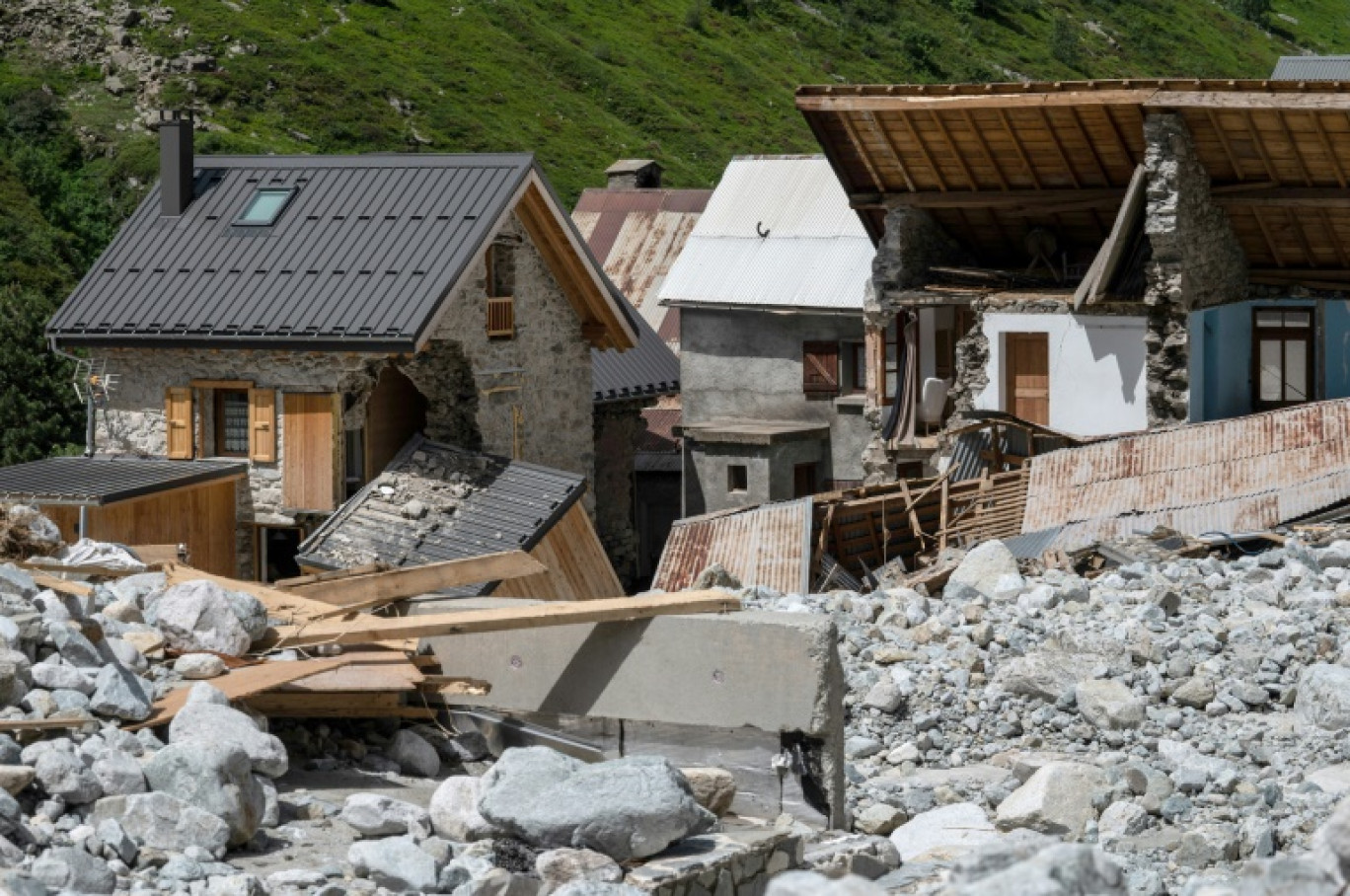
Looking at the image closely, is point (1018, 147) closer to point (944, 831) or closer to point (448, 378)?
point (448, 378)

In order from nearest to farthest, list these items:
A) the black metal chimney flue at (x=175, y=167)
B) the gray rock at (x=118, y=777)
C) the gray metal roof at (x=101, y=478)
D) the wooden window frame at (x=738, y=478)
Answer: the gray rock at (x=118, y=777) < the gray metal roof at (x=101, y=478) < the black metal chimney flue at (x=175, y=167) < the wooden window frame at (x=738, y=478)

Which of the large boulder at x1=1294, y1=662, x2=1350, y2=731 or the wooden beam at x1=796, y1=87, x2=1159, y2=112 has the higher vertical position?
the wooden beam at x1=796, y1=87, x2=1159, y2=112

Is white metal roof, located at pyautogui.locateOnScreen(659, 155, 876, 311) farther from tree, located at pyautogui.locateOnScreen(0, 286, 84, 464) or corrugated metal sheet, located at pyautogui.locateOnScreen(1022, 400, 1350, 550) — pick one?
corrugated metal sheet, located at pyautogui.locateOnScreen(1022, 400, 1350, 550)

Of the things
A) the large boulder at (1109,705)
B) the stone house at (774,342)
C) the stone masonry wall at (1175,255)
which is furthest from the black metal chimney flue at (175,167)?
the large boulder at (1109,705)

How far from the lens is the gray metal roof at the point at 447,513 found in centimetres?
2514

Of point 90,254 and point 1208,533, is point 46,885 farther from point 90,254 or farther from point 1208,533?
point 90,254

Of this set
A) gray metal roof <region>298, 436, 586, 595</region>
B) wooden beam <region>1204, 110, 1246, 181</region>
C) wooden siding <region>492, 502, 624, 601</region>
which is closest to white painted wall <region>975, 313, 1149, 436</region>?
wooden beam <region>1204, 110, 1246, 181</region>

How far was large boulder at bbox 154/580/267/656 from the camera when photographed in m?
12.1

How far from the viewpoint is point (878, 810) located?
1395 centimetres

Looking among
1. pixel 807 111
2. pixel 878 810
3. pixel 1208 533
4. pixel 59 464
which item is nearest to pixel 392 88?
pixel 807 111

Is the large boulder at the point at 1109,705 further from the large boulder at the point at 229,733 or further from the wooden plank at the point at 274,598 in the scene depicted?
the large boulder at the point at 229,733

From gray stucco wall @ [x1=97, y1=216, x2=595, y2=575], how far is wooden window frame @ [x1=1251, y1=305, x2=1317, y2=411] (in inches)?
439

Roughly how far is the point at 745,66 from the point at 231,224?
76.7 meters

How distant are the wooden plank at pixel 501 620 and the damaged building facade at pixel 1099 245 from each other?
19.6 meters
